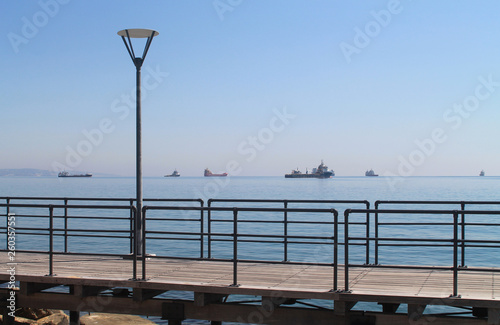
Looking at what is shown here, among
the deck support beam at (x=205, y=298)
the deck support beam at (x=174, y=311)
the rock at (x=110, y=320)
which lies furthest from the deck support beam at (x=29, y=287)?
the rock at (x=110, y=320)

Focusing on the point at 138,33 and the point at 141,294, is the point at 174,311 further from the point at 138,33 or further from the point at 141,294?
the point at 138,33

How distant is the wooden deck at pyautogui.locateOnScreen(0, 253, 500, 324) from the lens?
21.3ft

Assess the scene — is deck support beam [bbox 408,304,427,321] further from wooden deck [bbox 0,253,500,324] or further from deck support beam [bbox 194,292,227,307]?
deck support beam [bbox 194,292,227,307]

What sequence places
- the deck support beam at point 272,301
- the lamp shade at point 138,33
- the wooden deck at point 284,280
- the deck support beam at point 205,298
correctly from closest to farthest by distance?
the wooden deck at point 284,280 → the deck support beam at point 272,301 → the deck support beam at point 205,298 → the lamp shade at point 138,33

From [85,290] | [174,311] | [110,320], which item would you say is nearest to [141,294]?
[174,311]

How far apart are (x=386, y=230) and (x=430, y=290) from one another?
26.8 m

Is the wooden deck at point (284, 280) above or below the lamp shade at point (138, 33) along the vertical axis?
below

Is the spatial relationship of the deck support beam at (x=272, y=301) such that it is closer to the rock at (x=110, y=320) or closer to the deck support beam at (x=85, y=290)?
the deck support beam at (x=85, y=290)

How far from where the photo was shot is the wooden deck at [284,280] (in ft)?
21.3

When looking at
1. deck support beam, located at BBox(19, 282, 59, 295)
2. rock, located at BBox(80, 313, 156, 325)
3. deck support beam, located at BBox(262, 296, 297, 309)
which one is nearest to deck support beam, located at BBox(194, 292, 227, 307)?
deck support beam, located at BBox(262, 296, 297, 309)

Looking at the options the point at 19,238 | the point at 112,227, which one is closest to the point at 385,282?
the point at 19,238

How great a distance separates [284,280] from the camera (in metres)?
7.48

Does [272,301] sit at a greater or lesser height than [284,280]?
lesser

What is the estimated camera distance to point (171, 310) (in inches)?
294
